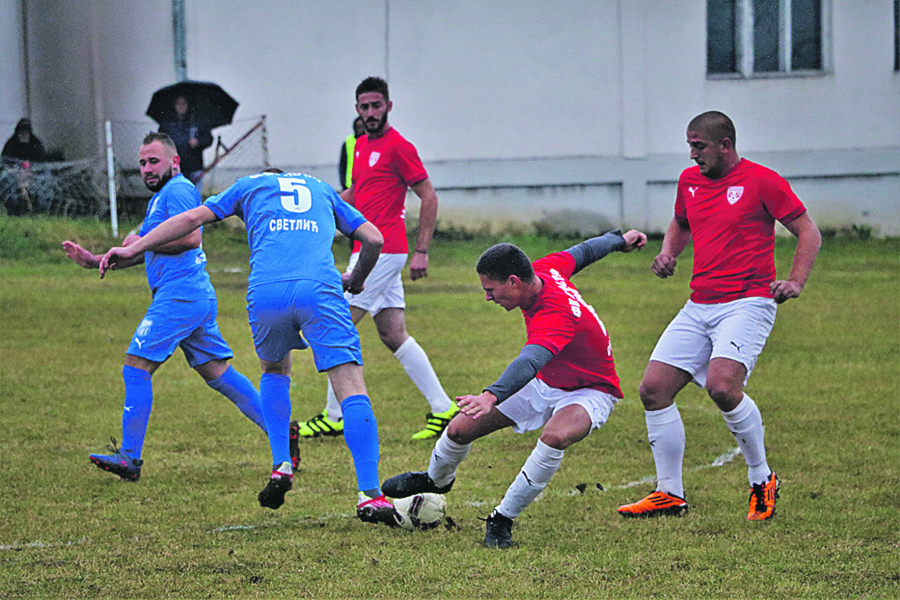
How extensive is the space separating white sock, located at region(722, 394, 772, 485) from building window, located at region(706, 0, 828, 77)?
766 inches

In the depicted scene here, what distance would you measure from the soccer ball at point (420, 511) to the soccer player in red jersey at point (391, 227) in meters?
2.45

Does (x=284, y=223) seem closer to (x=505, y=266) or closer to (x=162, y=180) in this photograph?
(x=505, y=266)

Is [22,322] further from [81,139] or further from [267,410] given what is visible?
[81,139]

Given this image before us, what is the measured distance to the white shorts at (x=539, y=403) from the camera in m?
5.38

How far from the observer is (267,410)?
5.91 meters

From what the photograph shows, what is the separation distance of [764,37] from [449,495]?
20.2m

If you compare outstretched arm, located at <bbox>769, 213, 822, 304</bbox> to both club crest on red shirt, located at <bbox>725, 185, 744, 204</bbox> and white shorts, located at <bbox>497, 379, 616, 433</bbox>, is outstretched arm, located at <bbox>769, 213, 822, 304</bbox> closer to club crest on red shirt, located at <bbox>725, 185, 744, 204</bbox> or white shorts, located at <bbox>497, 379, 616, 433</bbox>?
club crest on red shirt, located at <bbox>725, 185, 744, 204</bbox>

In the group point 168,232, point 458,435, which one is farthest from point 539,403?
point 168,232

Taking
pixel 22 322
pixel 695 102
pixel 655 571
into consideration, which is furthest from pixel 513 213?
pixel 655 571

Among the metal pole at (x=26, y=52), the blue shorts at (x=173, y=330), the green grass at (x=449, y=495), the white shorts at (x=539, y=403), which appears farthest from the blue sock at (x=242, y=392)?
the metal pole at (x=26, y=52)

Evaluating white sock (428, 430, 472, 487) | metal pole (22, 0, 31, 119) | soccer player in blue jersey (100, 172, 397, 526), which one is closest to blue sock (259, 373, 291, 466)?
soccer player in blue jersey (100, 172, 397, 526)

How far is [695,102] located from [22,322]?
50.3ft

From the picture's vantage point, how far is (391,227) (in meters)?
8.09

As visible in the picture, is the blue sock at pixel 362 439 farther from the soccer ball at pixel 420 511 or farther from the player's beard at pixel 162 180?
the player's beard at pixel 162 180
